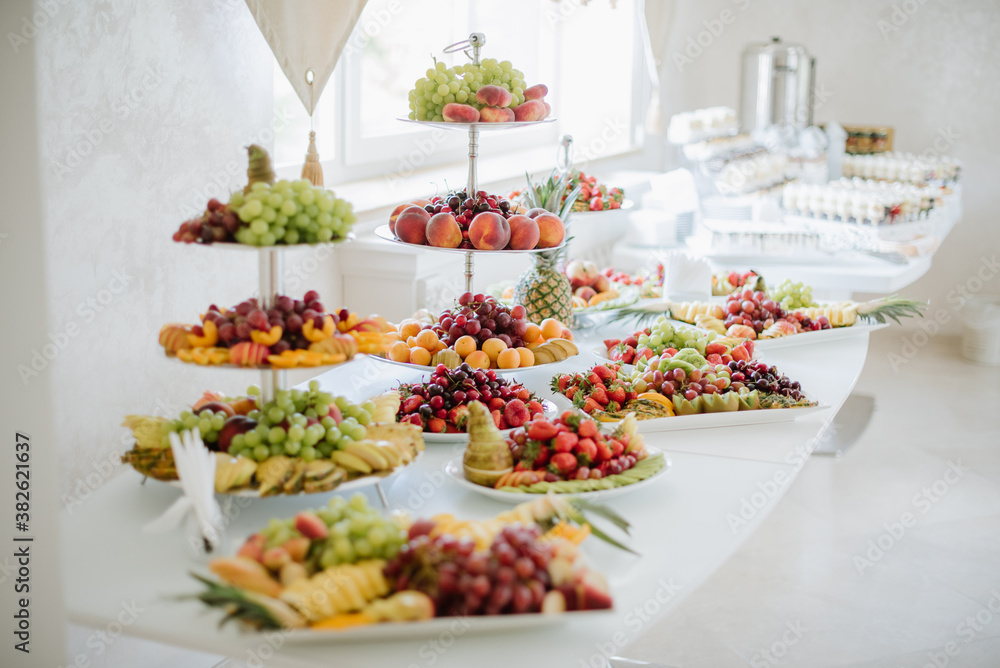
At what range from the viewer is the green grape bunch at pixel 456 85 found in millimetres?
1841

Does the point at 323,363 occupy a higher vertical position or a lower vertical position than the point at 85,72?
lower

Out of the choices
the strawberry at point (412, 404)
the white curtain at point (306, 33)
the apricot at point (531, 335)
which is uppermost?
the white curtain at point (306, 33)

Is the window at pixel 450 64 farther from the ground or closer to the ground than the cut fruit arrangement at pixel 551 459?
farther from the ground

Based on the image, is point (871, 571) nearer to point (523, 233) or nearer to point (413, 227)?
point (523, 233)

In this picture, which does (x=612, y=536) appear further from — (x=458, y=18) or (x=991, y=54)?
(x=991, y=54)

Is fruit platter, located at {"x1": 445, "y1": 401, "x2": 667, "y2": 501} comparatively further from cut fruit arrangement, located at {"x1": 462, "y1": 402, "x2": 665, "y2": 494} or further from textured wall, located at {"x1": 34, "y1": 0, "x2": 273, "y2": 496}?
textured wall, located at {"x1": 34, "y1": 0, "x2": 273, "y2": 496}

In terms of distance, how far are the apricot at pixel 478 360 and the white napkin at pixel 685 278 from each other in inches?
33.6

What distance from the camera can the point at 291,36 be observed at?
7.29 feet

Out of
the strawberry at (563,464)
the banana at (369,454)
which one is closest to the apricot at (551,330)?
the strawberry at (563,464)

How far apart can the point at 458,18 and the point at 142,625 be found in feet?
10.4

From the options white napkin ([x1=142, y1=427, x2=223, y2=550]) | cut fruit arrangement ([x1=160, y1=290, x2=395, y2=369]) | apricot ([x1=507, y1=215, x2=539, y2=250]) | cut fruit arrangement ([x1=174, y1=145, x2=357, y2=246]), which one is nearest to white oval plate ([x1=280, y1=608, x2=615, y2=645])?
white napkin ([x1=142, y1=427, x2=223, y2=550])

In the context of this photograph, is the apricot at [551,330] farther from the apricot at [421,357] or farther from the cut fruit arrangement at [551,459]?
the cut fruit arrangement at [551,459]

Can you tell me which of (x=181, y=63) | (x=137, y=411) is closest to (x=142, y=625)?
(x=137, y=411)

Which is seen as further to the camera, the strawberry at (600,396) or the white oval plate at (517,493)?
the strawberry at (600,396)
